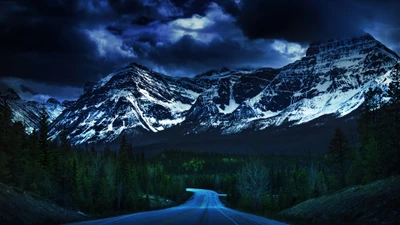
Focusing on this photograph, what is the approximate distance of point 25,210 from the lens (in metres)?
39.5

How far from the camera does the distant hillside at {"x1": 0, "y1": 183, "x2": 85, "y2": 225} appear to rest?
118 ft

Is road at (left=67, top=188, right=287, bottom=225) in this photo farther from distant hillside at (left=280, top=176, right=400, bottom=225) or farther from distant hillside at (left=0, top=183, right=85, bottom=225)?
distant hillside at (left=280, top=176, right=400, bottom=225)

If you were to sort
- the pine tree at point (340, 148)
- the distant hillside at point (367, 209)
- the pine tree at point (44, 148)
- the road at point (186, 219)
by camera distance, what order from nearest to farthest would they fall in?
the distant hillside at point (367, 209) < the road at point (186, 219) < the pine tree at point (44, 148) < the pine tree at point (340, 148)

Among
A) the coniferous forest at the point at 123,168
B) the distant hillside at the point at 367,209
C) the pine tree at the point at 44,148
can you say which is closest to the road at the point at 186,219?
the distant hillside at the point at 367,209

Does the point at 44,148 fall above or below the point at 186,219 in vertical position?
above

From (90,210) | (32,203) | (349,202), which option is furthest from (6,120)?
(349,202)

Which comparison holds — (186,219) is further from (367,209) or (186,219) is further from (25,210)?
(367,209)

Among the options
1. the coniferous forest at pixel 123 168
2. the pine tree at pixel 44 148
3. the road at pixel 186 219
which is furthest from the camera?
the pine tree at pixel 44 148

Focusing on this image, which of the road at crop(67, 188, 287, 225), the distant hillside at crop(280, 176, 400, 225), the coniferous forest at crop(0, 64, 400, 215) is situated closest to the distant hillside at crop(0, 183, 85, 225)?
the road at crop(67, 188, 287, 225)

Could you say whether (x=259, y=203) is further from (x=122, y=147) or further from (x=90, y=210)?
(x=122, y=147)

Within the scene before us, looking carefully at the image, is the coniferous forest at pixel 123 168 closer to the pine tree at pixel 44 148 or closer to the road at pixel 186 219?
the pine tree at pixel 44 148

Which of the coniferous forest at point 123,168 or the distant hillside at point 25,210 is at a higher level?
the coniferous forest at point 123,168

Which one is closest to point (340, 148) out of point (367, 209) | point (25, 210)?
point (367, 209)

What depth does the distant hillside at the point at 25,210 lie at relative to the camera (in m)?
36.1
